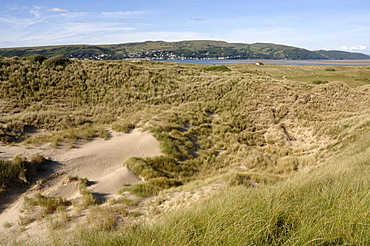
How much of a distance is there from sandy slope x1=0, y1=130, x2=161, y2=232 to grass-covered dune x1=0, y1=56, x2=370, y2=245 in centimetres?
74

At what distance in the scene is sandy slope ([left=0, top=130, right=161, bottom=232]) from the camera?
8698 millimetres

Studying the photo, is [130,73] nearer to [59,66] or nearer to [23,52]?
[59,66]

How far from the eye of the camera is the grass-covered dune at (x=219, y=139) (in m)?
3.15

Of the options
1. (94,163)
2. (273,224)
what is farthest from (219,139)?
(273,224)

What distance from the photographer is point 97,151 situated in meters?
12.4

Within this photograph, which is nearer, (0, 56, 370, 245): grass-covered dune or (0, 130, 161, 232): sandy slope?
(0, 56, 370, 245): grass-covered dune

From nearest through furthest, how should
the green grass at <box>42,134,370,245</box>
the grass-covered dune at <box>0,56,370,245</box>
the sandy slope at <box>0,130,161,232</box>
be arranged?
the green grass at <box>42,134,370,245</box>, the grass-covered dune at <box>0,56,370,245</box>, the sandy slope at <box>0,130,161,232</box>

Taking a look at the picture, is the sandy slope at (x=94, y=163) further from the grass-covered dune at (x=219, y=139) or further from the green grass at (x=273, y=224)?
the green grass at (x=273, y=224)

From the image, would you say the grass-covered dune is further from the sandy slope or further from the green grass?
the sandy slope

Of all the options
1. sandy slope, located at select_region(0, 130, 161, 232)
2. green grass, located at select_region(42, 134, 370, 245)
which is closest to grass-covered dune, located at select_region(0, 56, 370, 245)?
green grass, located at select_region(42, 134, 370, 245)

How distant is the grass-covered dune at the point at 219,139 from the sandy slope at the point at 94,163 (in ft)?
2.42

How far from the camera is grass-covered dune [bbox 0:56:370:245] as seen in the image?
A: 3.15 metres

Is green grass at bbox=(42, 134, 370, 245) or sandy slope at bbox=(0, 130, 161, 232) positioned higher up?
green grass at bbox=(42, 134, 370, 245)

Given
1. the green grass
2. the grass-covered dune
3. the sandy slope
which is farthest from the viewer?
the sandy slope
